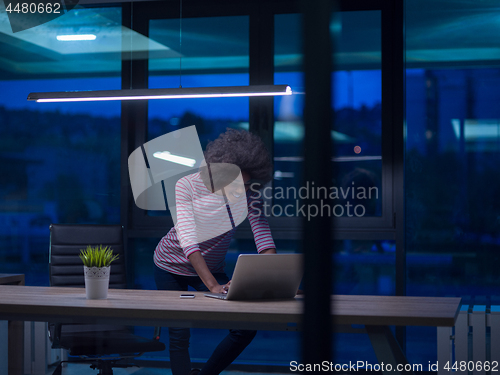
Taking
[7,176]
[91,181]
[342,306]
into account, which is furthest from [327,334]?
[7,176]

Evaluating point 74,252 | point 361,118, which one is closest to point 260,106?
point 361,118

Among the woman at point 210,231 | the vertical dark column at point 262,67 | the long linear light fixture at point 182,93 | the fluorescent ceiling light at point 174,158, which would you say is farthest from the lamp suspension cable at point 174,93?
the fluorescent ceiling light at point 174,158

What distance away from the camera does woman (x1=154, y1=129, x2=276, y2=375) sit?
260 centimetres

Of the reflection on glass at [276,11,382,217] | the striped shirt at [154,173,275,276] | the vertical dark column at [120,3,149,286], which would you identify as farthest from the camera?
the vertical dark column at [120,3,149,286]

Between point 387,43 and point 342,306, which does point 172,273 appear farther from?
point 387,43

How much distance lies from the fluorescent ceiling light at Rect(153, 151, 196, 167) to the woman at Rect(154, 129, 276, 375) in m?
1.38

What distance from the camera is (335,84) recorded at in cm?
38

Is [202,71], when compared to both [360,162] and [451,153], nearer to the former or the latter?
[360,162]

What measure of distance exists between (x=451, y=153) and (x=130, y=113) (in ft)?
8.63

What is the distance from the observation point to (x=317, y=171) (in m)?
0.37

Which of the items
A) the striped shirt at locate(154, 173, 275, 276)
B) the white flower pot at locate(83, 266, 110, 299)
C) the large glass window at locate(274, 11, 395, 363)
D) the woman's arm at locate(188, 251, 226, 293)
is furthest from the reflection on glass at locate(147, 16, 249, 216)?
the white flower pot at locate(83, 266, 110, 299)

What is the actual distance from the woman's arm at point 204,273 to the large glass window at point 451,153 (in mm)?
2093

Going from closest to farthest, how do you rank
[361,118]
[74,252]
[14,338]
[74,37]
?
[74,252] < [14,338] < [361,118] < [74,37]

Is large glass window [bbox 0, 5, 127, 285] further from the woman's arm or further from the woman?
the woman's arm
